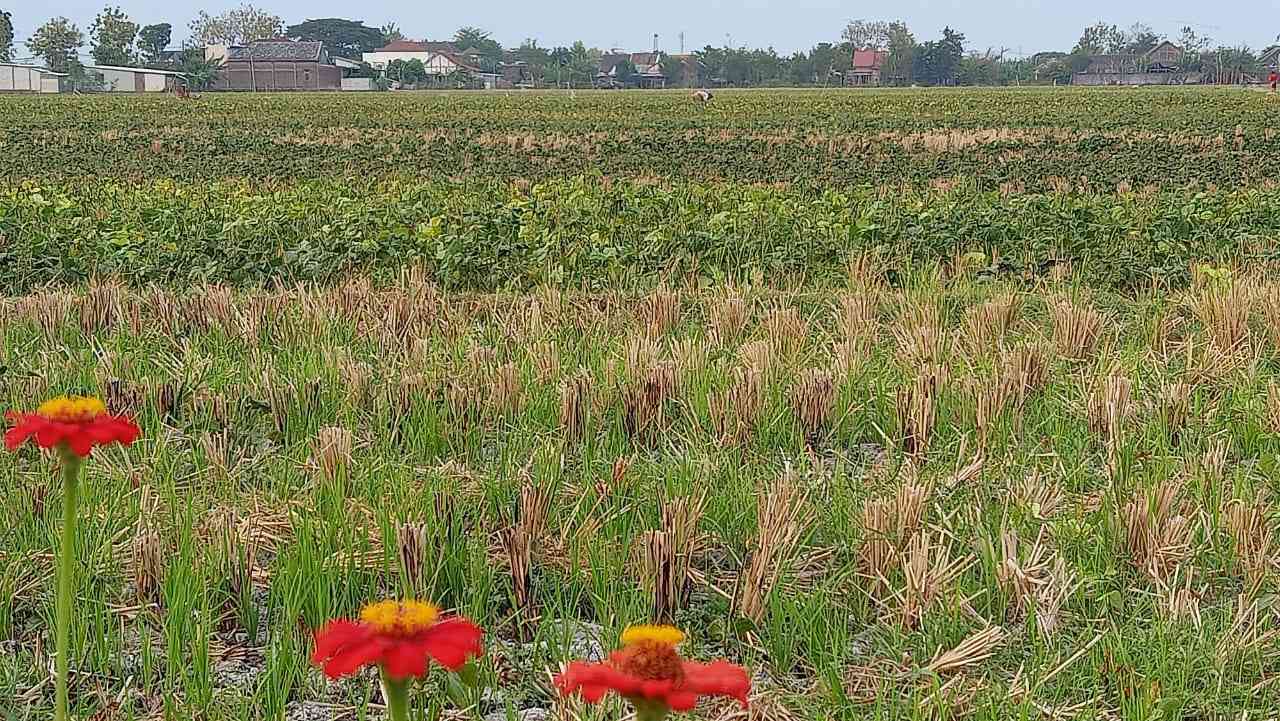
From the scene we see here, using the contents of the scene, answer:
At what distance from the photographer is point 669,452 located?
12.3 feet

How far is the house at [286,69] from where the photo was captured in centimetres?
9800

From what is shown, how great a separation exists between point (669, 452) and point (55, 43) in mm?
126311

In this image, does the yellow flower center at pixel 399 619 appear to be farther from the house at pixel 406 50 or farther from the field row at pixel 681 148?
the house at pixel 406 50

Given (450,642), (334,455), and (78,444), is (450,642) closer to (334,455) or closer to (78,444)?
(78,444)

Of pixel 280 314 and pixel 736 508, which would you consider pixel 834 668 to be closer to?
pixel 736 508

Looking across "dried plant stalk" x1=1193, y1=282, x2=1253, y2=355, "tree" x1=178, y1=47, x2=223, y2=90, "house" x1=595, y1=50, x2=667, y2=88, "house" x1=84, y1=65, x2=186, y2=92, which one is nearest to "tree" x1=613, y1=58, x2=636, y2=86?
"house" x1=595, y1=50, x2=667, y2=88

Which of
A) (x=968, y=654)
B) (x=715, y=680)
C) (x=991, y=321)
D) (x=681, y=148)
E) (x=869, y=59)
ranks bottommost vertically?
(x=968, y=654)

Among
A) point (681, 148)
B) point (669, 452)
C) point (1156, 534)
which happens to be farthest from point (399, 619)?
point (681, 148)

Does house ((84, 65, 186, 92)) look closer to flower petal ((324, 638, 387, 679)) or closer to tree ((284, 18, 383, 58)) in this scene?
tree ((284, 18, 383, 58))

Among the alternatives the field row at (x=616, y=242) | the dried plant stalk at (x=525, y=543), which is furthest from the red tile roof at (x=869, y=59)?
the dried plant stalk at (x=525, y=543)

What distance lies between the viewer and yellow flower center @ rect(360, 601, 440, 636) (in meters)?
1.12

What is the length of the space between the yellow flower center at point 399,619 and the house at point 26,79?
88310 millimetres

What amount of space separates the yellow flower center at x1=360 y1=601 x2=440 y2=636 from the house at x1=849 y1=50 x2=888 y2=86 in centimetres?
11047

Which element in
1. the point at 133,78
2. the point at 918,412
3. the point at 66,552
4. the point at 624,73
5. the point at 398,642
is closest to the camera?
the point at 398,642
